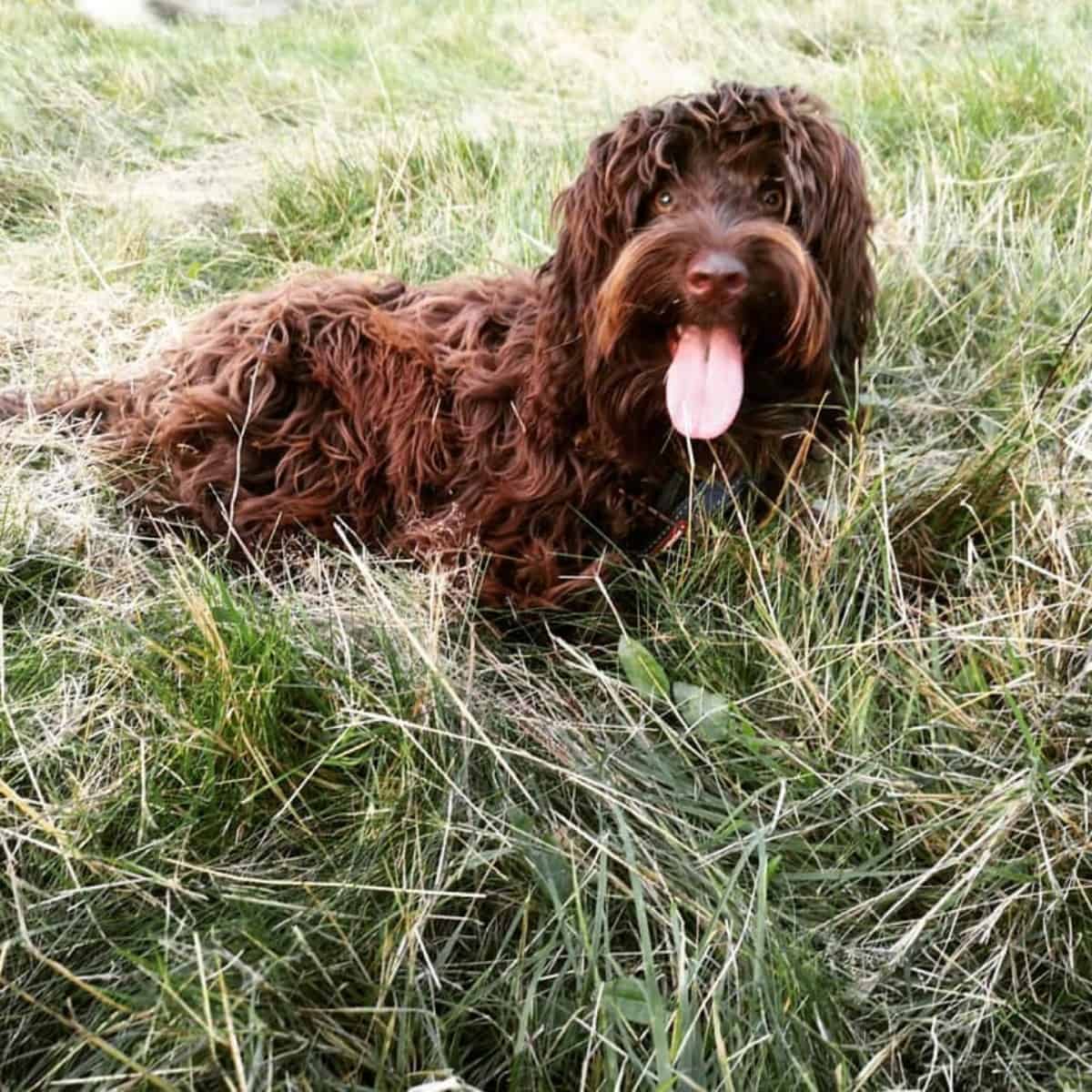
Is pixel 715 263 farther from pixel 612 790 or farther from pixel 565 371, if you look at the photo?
pixel 612 790

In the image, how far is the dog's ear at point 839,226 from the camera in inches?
103

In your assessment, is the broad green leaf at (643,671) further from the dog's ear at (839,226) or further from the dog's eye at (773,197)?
the dog's eye at (773,197)

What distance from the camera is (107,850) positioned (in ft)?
6.60

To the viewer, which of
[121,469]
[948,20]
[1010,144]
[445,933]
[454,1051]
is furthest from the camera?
[948,20]

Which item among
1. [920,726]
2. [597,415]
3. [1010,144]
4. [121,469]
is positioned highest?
[1010,144]

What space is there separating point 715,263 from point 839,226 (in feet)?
1.55

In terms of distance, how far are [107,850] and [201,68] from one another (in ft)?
23.2

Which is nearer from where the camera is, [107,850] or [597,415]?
[107,850]

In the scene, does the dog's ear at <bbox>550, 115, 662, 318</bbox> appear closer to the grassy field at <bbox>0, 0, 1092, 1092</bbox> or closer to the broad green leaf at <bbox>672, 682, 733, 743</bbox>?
the grassy field at <bbox>0, 0, 1092, 1092</bbox>

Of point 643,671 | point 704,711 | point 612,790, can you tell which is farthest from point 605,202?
point 612,790

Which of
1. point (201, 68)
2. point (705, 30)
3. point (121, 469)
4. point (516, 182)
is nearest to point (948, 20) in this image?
point (705, 30)

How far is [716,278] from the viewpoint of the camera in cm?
240

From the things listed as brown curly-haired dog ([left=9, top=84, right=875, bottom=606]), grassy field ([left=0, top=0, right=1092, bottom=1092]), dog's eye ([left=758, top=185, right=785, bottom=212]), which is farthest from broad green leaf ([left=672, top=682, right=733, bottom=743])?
dog's eye ([left=758, top=185, right=785, bottom=212])

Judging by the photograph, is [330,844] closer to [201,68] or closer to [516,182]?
[516,182]
